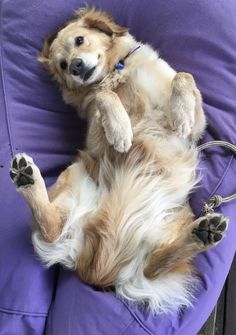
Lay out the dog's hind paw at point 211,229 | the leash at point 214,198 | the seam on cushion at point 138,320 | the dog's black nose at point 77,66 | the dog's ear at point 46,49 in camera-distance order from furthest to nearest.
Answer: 1. the dog's ear at point 46,49
2. the dog's black nose at point 77,66
3. the leash at point 214,198
4. the seam on cushion at point 138,320
5. the dog's hind paw at point 211,229

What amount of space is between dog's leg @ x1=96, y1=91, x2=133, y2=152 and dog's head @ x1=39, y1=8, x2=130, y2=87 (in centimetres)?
22

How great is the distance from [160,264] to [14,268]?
0.62 meters

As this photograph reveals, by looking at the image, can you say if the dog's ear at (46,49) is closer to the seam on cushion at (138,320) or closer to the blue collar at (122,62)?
the blue collar at (122,62)

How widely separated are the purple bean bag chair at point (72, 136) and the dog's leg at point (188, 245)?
17 cm

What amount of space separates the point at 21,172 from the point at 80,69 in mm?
559

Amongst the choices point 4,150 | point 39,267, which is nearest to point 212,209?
point 39,267

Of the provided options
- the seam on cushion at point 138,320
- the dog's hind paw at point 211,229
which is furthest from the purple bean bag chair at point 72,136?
the dog's hind paw at point 211,229

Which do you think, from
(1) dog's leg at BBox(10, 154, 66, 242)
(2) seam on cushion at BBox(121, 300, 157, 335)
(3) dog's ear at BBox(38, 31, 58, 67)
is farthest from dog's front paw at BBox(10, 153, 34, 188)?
(3) dog's ear at BBox(38, 31, 58, 67)

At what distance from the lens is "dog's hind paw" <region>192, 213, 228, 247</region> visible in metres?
1.62

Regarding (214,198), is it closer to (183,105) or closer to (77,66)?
(183,105)

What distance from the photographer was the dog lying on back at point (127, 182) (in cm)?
177

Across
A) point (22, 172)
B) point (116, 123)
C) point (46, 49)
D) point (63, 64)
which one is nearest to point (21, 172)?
point (22, 172)

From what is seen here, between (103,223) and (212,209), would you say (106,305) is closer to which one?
(103,223)

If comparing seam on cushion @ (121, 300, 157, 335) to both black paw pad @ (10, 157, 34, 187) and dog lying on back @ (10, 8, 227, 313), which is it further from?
black paw pad @ (10, 157, 34, 187)
